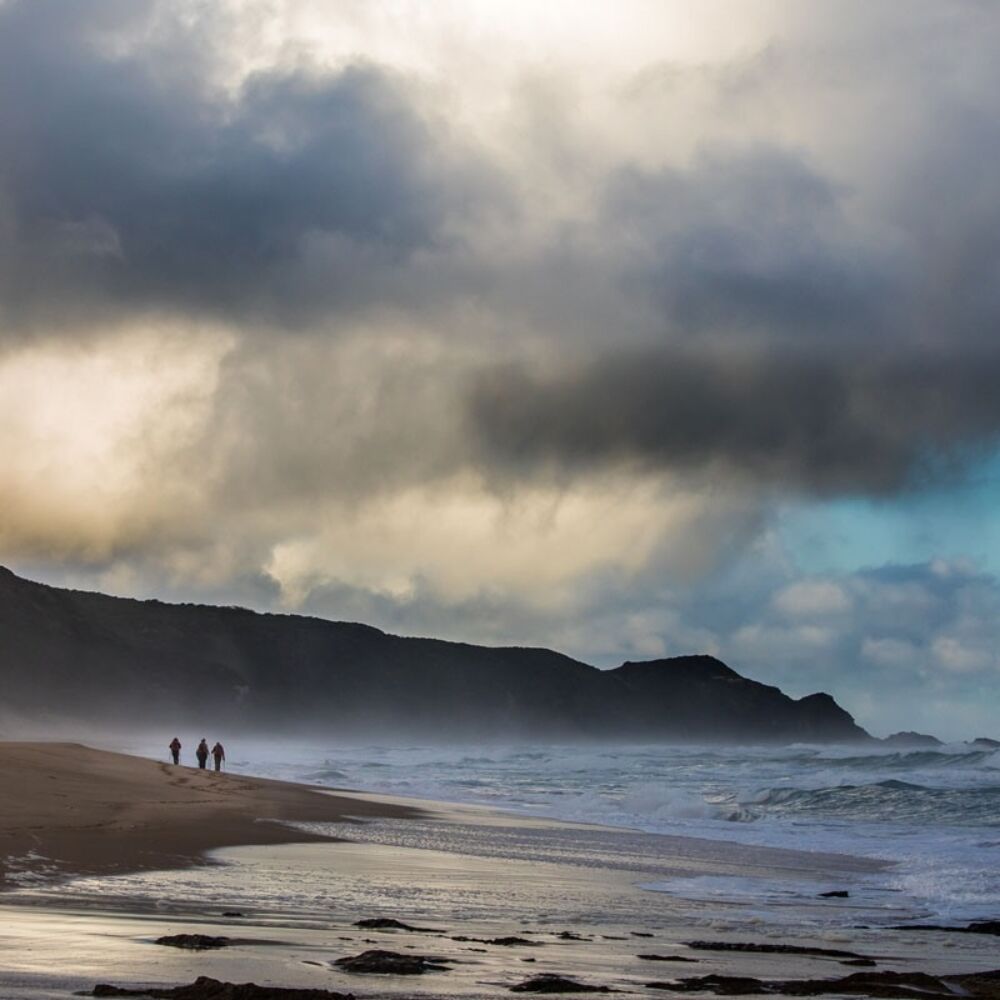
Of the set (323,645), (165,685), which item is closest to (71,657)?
(165,685)

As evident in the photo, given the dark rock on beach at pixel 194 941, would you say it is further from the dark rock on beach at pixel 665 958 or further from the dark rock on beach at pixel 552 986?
the dark rock on beach at pixel 665 958

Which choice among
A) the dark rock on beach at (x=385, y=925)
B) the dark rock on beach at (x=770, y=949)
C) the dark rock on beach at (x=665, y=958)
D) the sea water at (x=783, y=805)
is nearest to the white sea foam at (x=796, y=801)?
the sea water at (x=783, y=805)

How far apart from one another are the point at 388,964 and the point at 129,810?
1590 cm

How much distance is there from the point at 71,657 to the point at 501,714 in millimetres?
64376

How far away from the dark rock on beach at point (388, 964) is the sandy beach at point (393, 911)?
0.07 m

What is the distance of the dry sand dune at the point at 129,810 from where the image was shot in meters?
16.7

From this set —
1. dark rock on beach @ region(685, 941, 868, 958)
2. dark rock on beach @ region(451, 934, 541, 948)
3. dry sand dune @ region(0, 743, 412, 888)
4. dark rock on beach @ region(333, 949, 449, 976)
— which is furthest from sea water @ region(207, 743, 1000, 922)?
dark rock on beach @ region(333, 949, 449, 976)

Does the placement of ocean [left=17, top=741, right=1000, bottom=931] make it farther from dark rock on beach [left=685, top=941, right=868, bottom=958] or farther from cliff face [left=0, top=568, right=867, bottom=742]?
cliff face [left=0, top=568, right=867, bottom=742]

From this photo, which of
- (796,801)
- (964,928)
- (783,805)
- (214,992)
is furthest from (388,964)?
(796,801)

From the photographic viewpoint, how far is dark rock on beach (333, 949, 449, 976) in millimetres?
9109

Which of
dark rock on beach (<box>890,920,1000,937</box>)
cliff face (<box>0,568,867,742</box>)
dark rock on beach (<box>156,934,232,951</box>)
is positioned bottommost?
dark rock on beach (<box>890,920,1000,937</box>)

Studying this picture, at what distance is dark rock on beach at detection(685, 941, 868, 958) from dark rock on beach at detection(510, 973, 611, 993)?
2.86 m

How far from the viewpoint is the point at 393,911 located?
13.0 meters

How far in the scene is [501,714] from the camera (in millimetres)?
187250
